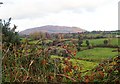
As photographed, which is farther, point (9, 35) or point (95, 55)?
point (95, 55)

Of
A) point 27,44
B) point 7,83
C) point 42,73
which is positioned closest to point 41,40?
point 27,44

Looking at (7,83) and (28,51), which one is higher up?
(28,51)

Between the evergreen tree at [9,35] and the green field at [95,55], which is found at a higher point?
the evergreen tree at [9,35]

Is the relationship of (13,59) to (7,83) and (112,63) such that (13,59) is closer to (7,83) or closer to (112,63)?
(7,83)

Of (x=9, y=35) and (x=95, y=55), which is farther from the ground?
(x=9, y=35)

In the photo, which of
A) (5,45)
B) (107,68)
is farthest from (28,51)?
(107,68)

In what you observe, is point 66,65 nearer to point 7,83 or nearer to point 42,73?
point 42,73

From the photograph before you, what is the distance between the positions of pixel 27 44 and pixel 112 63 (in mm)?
1361

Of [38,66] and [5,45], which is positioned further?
[5,45]

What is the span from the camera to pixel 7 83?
4215 mm

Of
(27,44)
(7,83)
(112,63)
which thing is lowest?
(7,83)

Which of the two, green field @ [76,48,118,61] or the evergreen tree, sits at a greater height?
the evergreen tree

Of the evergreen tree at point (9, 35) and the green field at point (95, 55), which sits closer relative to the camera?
the evergreen tree at point (9, 35)

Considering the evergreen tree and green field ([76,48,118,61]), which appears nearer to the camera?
the evergreen tree
